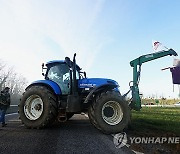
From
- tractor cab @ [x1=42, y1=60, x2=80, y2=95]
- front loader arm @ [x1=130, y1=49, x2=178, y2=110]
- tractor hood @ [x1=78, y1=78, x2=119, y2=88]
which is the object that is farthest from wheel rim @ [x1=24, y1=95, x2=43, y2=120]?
front loader arm @ [x1=130, y1=49, x2=178, y2=110]

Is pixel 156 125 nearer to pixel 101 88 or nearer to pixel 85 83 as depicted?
pixel 101 88

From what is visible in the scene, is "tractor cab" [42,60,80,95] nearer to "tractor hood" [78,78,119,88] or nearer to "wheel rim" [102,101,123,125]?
"tractor hood" [78,78,119,88]

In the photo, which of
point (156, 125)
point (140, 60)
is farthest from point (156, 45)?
point (156, 125)

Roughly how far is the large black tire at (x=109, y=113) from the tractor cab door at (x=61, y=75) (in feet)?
4.90

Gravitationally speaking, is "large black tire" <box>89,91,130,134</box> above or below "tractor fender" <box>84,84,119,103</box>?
below

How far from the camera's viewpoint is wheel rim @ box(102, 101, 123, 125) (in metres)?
7.89

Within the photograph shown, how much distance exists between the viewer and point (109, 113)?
8.04 meters

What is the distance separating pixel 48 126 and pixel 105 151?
373cm

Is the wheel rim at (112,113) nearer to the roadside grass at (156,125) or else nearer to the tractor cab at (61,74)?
the roadside grass at (156,125)

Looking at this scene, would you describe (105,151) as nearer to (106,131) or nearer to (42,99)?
(106,131)

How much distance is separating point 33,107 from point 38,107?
28 centimetres

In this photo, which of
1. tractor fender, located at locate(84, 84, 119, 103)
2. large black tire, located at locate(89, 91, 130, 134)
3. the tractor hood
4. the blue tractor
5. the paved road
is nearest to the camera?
the paved road

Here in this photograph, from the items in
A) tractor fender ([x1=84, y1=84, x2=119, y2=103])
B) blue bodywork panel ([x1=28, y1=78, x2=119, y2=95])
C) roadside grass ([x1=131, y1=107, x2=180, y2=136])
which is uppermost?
blue bodywork panel ([x1=28, y1=78, x2=119, y2=95])

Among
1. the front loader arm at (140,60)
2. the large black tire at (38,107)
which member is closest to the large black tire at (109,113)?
the large black tire at (38,107)
